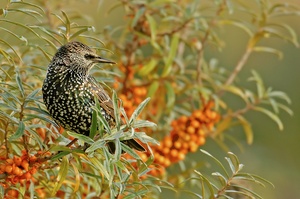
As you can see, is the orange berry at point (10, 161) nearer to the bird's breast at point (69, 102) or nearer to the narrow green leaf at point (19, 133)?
the narrow green leaf at point (19, 133)

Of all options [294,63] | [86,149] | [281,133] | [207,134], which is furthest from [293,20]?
[86,149]

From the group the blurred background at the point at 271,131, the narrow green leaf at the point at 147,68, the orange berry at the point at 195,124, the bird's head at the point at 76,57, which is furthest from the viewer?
the blurred background at the point at 271,131

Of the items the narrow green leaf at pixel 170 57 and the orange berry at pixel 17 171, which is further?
the narrow green leaf at pixel 170 57

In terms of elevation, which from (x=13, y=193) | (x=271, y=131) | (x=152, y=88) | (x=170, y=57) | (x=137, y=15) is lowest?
(x=13, y=193)

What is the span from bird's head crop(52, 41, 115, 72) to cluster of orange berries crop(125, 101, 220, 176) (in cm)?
87

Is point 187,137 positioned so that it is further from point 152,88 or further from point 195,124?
point 152,88

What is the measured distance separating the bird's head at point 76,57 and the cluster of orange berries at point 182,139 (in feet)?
2.85

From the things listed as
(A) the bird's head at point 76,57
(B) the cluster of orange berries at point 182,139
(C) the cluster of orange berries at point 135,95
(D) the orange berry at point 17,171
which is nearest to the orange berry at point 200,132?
(B) the cluster of orange berries at point 182,139

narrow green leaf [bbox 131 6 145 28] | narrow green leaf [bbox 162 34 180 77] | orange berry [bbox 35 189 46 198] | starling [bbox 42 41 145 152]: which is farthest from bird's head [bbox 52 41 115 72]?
narrow green leaf [bbox 162 34 180 77]

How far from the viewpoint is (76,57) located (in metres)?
2.88

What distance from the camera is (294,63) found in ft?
27.9

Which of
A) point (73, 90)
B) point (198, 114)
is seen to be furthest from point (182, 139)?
point (73, 90)

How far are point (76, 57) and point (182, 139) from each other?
3.28ft

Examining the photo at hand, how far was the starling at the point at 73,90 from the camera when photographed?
274 centimetres
